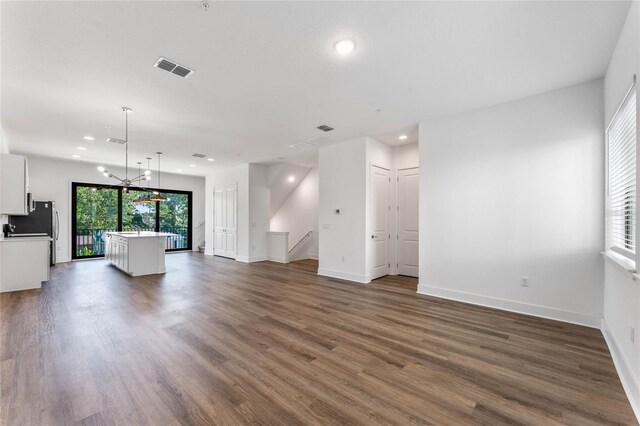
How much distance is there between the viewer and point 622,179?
2629mm

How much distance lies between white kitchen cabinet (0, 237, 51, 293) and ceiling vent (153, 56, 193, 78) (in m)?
4.48

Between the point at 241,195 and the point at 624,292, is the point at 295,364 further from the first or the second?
the point at 241,195

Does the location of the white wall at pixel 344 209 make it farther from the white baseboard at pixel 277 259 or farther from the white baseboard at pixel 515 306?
the white baseboard at pixel 277 259

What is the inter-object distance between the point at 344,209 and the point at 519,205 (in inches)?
122

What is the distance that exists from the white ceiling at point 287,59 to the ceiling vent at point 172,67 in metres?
0.08

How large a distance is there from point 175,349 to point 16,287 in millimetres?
4501

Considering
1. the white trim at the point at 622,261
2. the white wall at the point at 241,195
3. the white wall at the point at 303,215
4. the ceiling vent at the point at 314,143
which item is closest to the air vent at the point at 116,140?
the white wall at the point at 241,195

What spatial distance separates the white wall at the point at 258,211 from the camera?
8.30 meters

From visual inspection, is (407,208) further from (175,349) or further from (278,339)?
(175,349)

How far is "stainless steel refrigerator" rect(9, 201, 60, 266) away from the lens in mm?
6781

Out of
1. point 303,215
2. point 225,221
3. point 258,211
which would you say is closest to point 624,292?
point 303,215

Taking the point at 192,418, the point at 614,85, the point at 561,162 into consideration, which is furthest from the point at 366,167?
the point at 192,418

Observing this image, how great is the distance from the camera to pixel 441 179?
4566 millimetres

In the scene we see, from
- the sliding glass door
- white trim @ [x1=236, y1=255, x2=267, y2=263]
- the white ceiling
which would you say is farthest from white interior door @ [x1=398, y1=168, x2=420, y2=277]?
the sliding glass door
